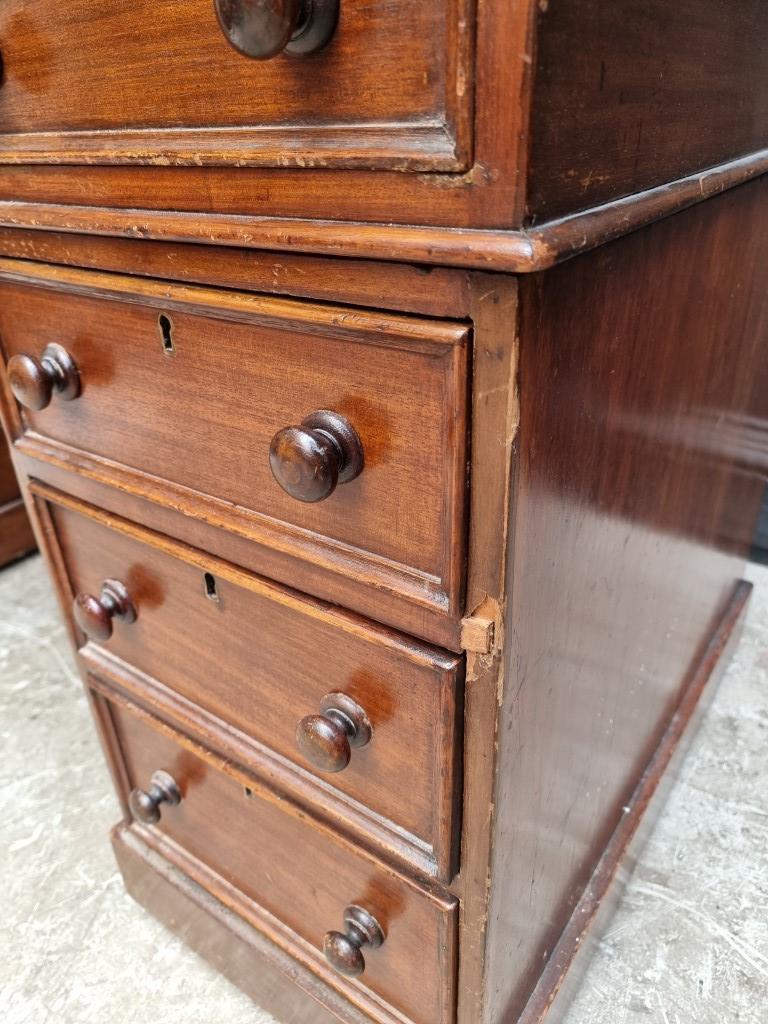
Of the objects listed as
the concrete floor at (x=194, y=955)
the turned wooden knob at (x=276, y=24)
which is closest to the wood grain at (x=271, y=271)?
the turned wooden knob at (x=276, y=24)

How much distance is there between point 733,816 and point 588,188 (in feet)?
A: 3.22

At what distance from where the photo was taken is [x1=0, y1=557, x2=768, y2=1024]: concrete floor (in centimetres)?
91

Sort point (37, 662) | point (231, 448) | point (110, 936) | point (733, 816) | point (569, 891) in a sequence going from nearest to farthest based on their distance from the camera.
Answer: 1. point (231, 448)
2. point (569, 891)
3. point (110, 936)
4. point (733, 816)
5. point (37, 662)

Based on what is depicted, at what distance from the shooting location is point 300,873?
2.53ft

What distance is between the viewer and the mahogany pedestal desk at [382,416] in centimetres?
40

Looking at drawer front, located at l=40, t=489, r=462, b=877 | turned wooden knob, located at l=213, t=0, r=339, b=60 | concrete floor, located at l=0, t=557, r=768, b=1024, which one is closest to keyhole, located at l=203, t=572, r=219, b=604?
drawer front, located at l=40, t=489, r=462, b=877

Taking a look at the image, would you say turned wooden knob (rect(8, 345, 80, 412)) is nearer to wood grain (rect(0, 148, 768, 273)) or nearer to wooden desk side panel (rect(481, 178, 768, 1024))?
wood grain (rect(0, 148, 768, 273))

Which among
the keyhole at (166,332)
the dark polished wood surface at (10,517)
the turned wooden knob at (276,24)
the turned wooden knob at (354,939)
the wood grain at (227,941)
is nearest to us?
the turned wooden knob at (276,24)

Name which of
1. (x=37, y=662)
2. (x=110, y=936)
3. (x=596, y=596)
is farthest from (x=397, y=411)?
(x=37, y=662)

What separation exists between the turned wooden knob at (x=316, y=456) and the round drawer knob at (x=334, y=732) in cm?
19

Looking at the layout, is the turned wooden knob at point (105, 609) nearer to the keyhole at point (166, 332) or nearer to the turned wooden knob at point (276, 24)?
the keyhole at point (166, 332)

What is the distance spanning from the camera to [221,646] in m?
0.70

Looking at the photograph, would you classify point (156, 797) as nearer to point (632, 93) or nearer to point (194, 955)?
point (194, 955)

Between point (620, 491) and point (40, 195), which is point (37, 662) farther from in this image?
point (620, 491)
